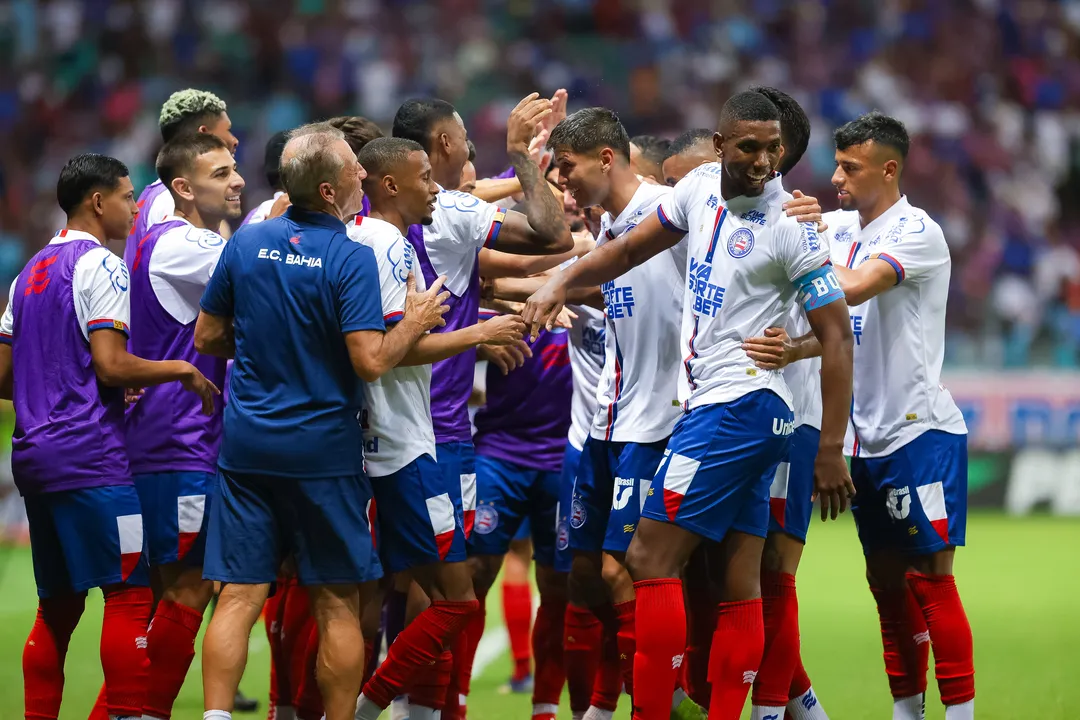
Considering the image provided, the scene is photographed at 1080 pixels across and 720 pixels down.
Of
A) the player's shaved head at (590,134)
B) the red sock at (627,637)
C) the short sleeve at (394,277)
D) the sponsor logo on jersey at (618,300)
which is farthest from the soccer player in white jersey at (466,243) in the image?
the red sock at (627,637)

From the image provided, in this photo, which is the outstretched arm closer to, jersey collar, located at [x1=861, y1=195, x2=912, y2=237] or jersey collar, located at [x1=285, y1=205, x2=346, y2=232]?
jersey collar, located at [x1=285, y1=205, x2=346, y2=232]

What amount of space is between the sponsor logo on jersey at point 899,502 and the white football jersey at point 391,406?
2197 mm

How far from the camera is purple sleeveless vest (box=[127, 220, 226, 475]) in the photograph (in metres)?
6.08

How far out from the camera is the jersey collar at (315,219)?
5281 mm

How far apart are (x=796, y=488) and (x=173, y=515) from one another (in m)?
2.80

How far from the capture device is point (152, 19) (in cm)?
2181

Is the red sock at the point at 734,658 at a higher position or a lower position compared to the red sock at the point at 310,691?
higher

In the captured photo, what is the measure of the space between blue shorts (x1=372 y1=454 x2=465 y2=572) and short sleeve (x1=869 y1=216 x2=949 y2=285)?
2308 millimetres

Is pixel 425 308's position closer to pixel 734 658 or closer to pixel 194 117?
pixel 734 658

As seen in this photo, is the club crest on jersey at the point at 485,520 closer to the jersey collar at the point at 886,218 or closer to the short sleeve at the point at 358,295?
the short sleeve at the point at 358,295

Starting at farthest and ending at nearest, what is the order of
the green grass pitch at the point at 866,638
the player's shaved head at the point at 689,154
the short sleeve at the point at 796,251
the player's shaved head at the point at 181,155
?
the green grass pitch at the point at 866,638 → the player's shaved head at the point at 689,154 → the player's shaved head at the point at 181,155 → the short sleeve at the point at 796,251

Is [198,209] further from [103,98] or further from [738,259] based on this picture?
[103,98]

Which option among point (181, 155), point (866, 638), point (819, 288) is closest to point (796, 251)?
point (819, 288)

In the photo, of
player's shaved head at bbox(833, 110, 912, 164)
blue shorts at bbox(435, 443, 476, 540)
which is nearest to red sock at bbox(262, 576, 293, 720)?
blue shorts at bbox(435, 443, 476, 540)
